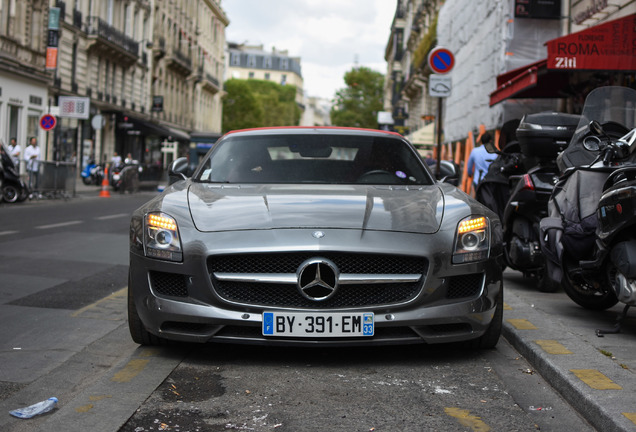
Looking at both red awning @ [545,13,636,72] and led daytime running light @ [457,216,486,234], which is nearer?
led daytime running light @ [457,216,486,234]

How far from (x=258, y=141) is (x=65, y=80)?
123 feet

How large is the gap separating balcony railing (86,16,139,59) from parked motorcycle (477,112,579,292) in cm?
4049

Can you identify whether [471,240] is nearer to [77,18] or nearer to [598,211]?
[598,211]

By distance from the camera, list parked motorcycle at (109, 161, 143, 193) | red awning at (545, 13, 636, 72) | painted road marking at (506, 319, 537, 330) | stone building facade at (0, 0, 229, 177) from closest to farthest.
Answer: painted road marking at (506, 319, 537, 330) → red awning at (545, 13, 636, 72) → parked motorcycle at (109, 161, 143, 193) → stone building facade at (0, 0, 229, 177)

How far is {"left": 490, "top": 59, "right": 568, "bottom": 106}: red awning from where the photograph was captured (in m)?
14.9

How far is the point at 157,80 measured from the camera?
63.3 meters

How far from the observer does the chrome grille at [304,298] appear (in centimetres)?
464

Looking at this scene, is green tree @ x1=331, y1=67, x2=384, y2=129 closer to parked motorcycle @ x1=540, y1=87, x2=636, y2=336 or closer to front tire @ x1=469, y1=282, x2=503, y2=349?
parked motorcycle @ x1=540, y1=87, x2=636, y2=336

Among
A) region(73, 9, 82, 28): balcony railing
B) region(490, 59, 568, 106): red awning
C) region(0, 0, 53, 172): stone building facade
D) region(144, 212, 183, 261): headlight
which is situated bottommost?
region(144, 212, 183, 261): headlight

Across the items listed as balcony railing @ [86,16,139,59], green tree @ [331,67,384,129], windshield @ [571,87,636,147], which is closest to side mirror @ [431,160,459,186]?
windshield @ [571,87,636,147]

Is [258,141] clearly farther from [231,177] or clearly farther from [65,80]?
[65,80]

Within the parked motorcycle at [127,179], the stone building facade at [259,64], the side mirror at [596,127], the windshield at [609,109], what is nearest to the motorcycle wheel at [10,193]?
the parked motorcycle at [127,179]

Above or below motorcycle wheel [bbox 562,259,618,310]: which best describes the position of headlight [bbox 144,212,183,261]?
above

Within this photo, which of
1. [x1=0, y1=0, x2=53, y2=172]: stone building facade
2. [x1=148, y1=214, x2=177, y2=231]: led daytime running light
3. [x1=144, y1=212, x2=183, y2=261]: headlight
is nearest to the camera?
[x1=144, y1=212, x2=183, y2=261]: headlight
